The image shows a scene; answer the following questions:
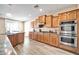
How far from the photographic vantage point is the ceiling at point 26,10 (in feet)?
7.18

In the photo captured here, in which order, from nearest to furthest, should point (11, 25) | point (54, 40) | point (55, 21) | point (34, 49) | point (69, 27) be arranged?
point (11, 25) < point (34, 49) < point (55, 21) < point (69, 27) < point (54, 40)

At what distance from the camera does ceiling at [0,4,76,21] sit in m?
2.19

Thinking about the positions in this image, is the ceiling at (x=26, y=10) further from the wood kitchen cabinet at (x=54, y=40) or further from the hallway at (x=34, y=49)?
the wood kitchen cabinet at (x=54, y=40)

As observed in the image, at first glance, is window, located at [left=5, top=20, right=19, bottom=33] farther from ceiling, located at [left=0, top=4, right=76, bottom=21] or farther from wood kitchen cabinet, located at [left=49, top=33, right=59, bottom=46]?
wood kitchen cabinet, located at [left=49, top=33, right=59, bottom=46]

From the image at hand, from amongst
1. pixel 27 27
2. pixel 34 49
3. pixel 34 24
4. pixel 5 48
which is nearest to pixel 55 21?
pixel 34 24

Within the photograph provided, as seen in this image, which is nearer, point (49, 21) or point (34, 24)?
point (34, 24)

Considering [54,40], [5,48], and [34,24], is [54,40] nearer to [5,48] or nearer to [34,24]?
[34,24]

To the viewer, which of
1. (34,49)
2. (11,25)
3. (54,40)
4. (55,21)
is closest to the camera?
(11,25)

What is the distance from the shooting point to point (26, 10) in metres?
2.26

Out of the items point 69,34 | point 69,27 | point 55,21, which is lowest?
point 69,34

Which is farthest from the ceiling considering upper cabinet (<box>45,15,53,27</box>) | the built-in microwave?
the built-in microwave

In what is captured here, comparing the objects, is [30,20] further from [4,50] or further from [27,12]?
[4,50]
